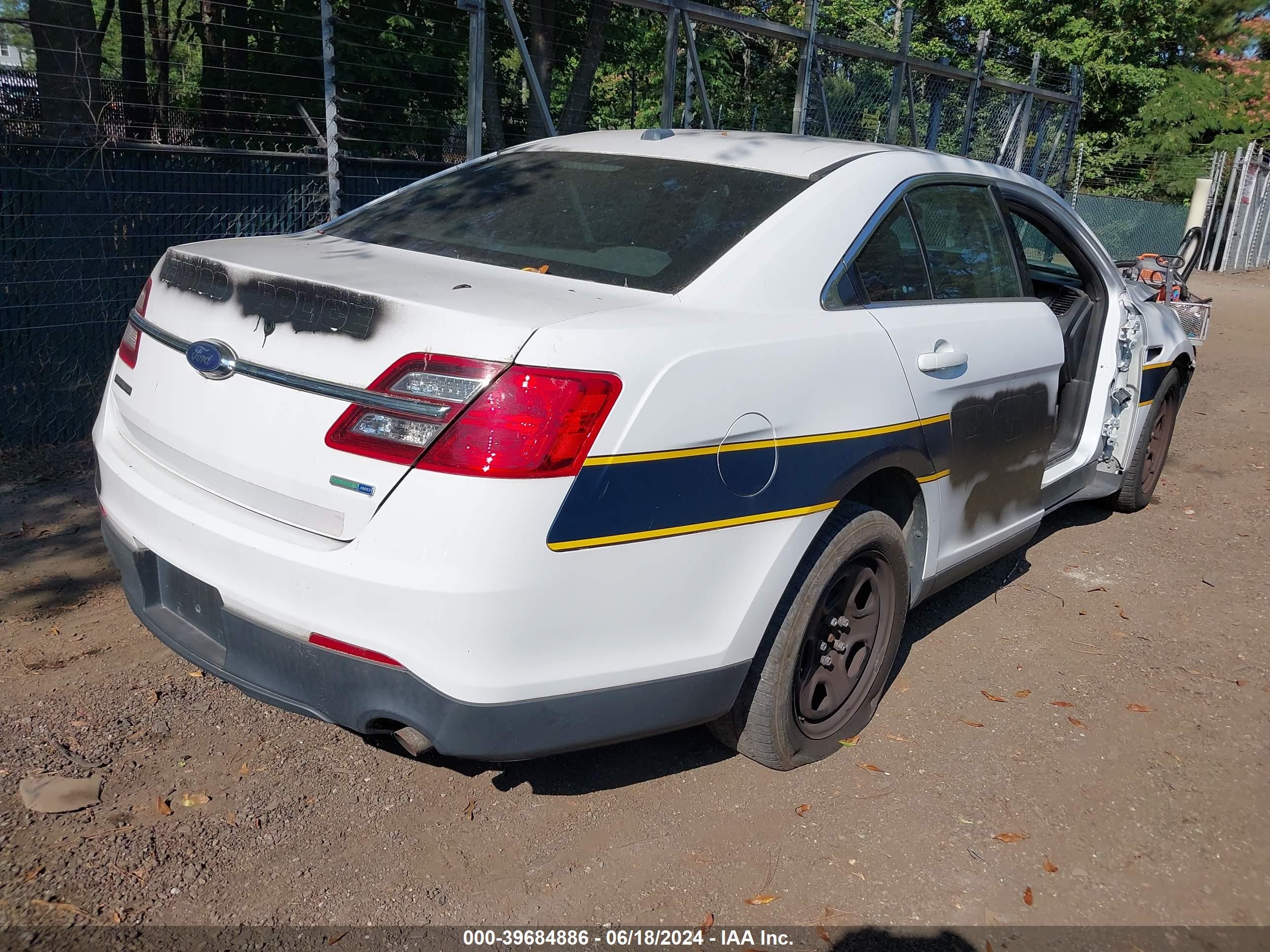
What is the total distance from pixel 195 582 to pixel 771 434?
1.47 metres

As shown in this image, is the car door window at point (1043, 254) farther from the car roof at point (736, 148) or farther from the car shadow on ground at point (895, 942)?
the car shadow on ground at point (895, 942)

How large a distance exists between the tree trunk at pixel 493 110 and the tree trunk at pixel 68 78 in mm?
2629

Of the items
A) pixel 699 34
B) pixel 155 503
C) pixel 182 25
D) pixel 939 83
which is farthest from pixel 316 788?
pixel 939 83

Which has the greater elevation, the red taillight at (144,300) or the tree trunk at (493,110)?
the tree trunk at (493,110)

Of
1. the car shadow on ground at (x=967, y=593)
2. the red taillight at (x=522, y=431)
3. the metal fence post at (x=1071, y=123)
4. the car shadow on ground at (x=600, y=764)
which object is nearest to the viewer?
the red taillight at (x=522, y=431)

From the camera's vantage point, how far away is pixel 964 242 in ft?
13.1

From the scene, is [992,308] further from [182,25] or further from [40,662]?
[182,25]

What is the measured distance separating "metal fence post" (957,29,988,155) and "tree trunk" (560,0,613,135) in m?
5.07

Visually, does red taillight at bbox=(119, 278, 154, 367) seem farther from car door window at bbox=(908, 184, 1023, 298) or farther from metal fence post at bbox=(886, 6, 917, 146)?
metal fence post at bbox=(886, 6, 917, 146)

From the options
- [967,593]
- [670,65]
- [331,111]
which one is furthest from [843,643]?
[670,65]

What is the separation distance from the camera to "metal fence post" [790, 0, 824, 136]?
31.2 ft

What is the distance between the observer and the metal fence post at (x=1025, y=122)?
13.8 metres

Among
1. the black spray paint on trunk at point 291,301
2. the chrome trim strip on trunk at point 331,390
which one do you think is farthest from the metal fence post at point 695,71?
the chrome trim strip on trunk at point 331,390

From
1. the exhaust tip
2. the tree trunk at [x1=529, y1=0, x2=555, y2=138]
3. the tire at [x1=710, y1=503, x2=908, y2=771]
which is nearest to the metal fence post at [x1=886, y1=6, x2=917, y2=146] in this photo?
the tree trunk at [x1=529, y1=0, x2=555, y2=138]
